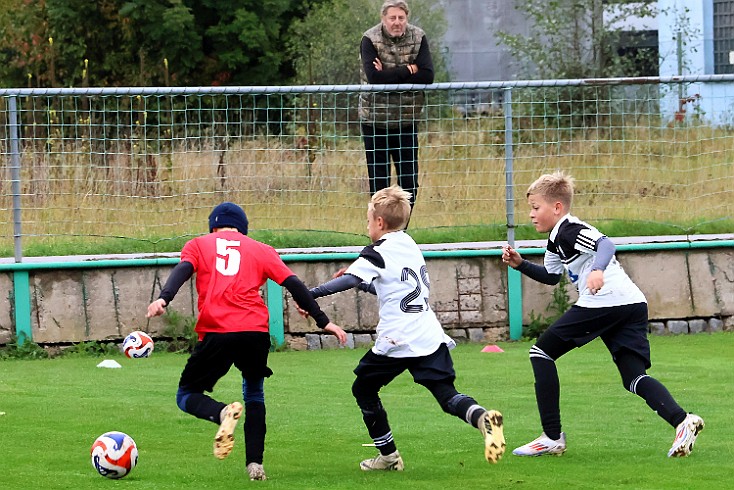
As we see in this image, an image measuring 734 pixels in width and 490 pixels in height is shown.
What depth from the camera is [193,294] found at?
10805 mm

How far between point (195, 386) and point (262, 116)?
5001 mm

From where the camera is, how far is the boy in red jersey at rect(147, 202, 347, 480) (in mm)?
6305

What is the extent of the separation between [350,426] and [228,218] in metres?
1.67

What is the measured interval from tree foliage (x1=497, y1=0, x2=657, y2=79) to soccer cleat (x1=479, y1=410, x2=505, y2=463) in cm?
1507

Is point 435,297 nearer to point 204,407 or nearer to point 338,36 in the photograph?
point 204,407

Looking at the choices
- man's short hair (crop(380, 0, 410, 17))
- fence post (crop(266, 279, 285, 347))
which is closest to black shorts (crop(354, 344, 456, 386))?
fence post (crop(266, 279, 285, 347))

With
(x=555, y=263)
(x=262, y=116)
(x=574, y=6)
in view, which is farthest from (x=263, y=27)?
(x=555, y=263)

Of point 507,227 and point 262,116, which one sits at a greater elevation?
point 262,116

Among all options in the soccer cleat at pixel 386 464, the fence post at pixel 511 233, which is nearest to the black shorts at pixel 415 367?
the soccer cleat at pixel 386 464

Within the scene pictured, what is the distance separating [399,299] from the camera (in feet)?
21.4

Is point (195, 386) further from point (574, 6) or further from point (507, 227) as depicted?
point (574, 6)

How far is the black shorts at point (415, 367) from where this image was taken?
21.2ft

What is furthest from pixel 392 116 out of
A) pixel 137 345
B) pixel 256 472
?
pixel 256 472

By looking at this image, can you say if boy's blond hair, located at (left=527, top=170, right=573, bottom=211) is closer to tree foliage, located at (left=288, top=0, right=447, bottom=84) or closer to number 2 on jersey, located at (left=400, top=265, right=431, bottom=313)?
number 2 on jersey, located at (left=400, top=265, right=431, bottom=313)
